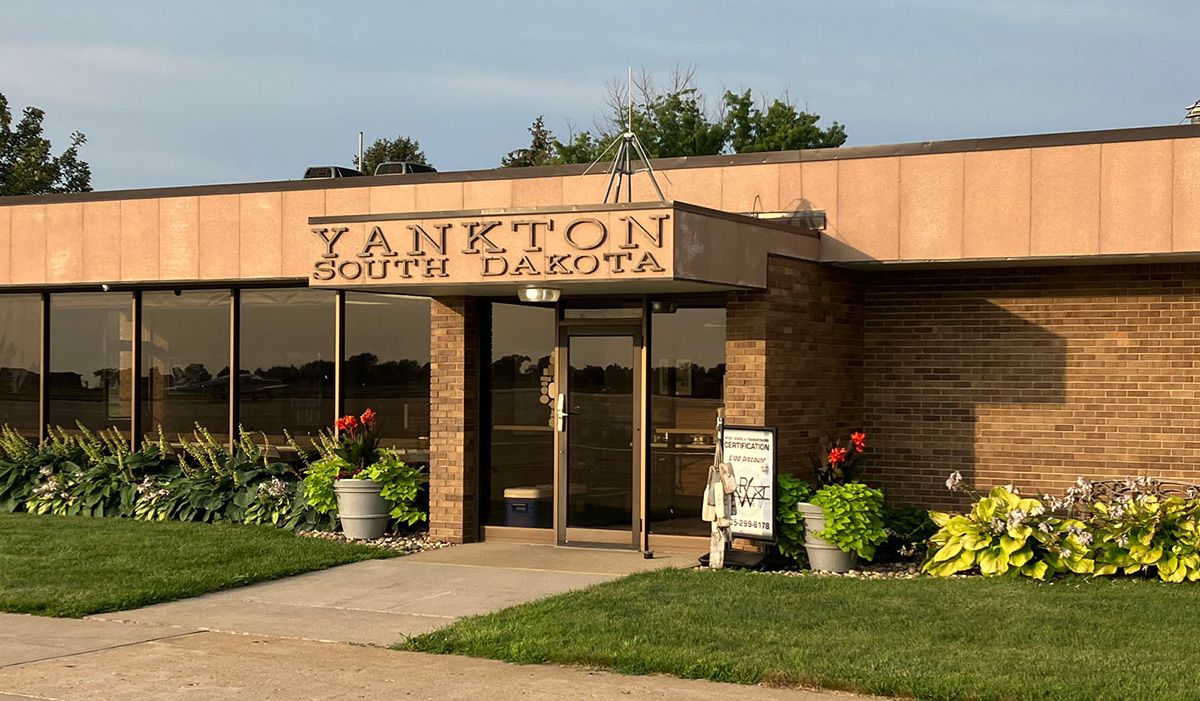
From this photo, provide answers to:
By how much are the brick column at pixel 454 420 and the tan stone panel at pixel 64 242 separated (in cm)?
583

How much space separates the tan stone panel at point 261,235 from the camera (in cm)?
1775

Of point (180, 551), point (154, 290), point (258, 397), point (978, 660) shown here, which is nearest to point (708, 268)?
point (978, 660)

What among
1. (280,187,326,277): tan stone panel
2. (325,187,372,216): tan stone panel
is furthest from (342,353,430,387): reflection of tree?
(325,187,372,216): tan stone panel

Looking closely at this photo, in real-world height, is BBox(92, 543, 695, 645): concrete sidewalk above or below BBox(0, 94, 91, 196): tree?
below

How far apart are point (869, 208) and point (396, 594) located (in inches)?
241

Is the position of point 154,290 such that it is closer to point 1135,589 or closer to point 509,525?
point 509,525

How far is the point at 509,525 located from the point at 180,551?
3402 millimetres

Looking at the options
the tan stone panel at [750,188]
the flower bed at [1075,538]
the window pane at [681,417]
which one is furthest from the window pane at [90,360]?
the flower bed at [1075,538]

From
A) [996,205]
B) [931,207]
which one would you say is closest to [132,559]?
[931,207]

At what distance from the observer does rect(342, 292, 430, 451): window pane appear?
17469mm

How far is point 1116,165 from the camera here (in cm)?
1388

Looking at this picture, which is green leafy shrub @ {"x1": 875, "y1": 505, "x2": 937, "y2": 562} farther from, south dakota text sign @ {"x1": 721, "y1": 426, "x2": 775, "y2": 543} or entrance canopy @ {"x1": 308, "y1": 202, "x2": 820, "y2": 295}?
entrance canopy @ {"x1": 308, "y1": 202, "x2": 820, "y2": 295}

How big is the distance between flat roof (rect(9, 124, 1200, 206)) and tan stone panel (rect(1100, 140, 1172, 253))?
5.2 inches

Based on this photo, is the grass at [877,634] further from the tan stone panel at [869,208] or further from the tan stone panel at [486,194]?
the tan stone panel at [486,194]
